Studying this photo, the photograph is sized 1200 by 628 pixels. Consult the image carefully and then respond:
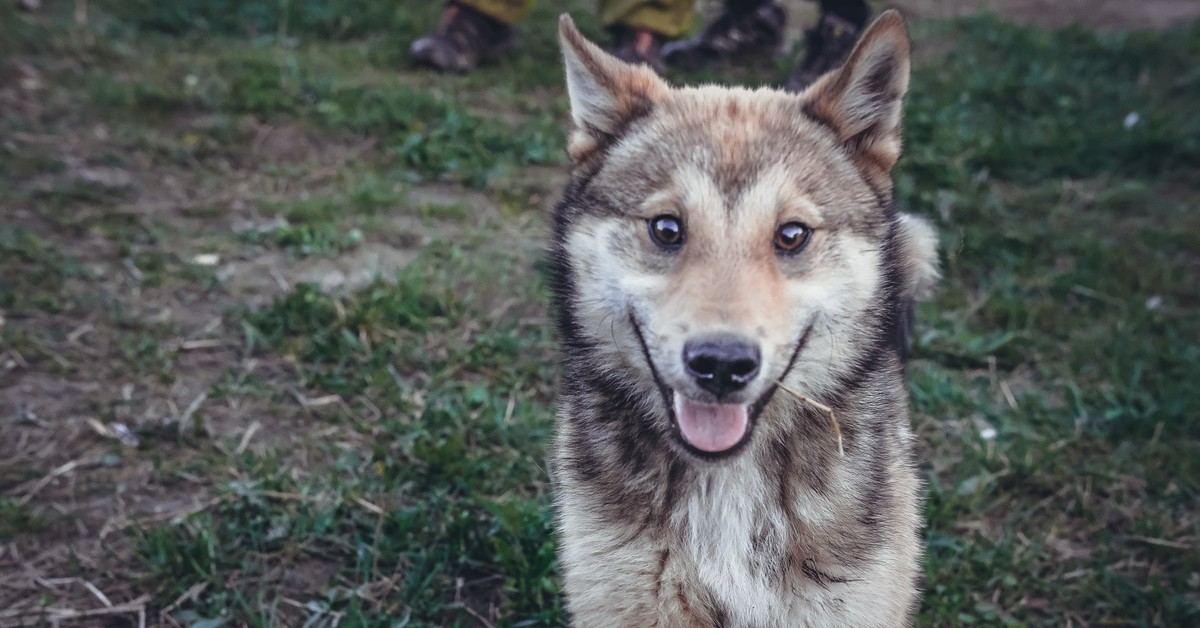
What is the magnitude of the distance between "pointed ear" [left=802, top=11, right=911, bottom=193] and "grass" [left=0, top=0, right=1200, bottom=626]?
1463 millimetres

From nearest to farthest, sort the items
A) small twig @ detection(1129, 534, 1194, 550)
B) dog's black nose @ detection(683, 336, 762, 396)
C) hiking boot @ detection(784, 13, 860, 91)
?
dog's black nose @ detection(683, 336, 762, 396) < small twig @ detection(1129, 534, 1194, 550) < hiking boot @ detection(784, 13, 860, 91)

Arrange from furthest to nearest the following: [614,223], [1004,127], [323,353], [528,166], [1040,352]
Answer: [1004,127], [528,166], [1040,352], [323,353], [614,223]

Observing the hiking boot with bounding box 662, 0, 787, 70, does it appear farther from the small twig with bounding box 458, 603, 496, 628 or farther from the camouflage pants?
the small twig with bounding box 458, 603, 496, 628

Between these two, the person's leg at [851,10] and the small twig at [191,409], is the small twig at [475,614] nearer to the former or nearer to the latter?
the small twig at [191,409]

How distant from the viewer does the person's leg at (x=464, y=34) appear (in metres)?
6.66

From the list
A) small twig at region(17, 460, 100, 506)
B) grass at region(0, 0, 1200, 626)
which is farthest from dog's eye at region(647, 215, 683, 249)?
small twig at region(17, 460, 100, 506)

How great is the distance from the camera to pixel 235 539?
3080 mm

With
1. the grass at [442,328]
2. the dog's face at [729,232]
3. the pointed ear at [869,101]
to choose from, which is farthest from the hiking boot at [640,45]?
the pointed ear at [869,101]

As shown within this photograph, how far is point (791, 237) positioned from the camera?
7.88 ft

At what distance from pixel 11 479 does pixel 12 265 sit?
1.47 m

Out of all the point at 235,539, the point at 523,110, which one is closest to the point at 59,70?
the point at 523,110

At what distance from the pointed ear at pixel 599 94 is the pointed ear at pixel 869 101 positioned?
471 mm

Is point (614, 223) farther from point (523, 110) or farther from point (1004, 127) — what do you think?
point (1004, 127)

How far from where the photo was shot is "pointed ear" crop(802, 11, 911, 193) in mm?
2482
